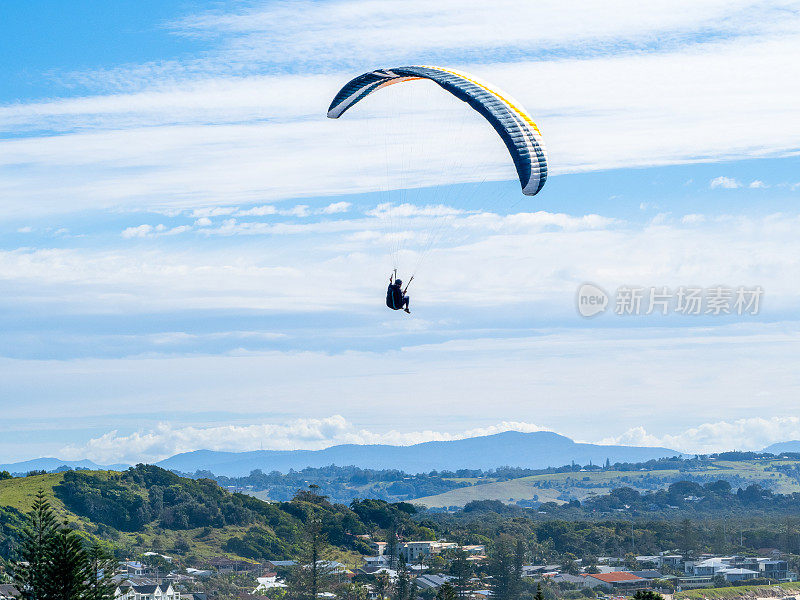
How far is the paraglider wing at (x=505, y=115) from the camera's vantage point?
3769 centimetres

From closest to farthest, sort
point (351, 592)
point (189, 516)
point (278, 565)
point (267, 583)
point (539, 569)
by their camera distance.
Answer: point (351, 592)
point (267, 583)
point (278, 565)
point (539, 569)
point (189, 516)

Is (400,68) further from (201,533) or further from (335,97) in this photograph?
(201,533)

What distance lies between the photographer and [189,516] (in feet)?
469

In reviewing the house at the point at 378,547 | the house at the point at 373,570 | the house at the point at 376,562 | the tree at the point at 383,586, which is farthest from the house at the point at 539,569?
the tree at the point at 383,586

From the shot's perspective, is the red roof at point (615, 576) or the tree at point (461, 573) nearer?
the tree at point (461, 573)

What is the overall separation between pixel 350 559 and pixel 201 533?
21.9 meters

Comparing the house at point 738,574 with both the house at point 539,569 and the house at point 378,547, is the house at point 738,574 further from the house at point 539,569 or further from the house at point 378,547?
the house at point 378,547

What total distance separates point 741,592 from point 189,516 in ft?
227

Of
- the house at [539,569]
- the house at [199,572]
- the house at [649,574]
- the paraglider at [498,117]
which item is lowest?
the house at [649,574]

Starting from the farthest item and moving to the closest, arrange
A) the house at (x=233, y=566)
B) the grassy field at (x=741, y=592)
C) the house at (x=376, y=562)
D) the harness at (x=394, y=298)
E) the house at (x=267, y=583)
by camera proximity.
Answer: the house at (x=376, y=562) → the house at (x=233, y=566) → the grassy field at (x=741, y=592) → the house at (x=267, y=583) → the harness at (x=394, y=298)

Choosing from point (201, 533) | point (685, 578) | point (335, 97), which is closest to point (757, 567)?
point (685, 578)

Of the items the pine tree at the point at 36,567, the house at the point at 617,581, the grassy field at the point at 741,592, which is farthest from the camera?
the house at the point at 617,581

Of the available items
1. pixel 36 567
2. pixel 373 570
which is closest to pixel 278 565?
pixel 373 570

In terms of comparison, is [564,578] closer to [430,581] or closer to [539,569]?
[539,569]
